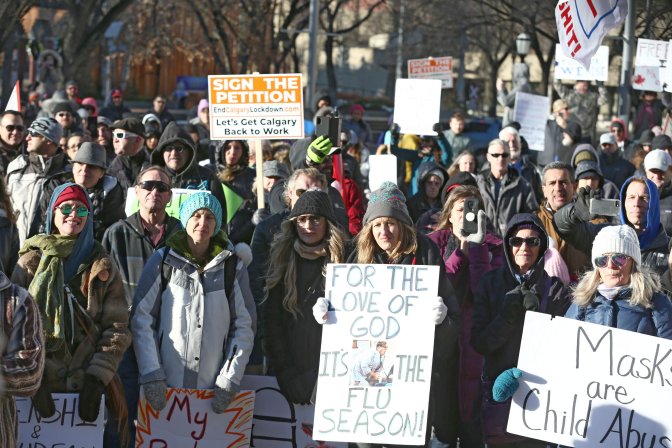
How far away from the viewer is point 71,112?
46.9 feet

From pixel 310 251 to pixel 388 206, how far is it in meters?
0.51

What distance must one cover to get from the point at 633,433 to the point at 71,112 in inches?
389

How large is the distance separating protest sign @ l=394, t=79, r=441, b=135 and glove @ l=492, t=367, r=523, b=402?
6719 millimetres

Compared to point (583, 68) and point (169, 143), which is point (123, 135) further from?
point (583, 68)

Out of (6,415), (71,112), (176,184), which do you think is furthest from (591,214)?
(71,112)

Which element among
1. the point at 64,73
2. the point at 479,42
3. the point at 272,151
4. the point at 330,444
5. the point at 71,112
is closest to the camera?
the point at 330,444

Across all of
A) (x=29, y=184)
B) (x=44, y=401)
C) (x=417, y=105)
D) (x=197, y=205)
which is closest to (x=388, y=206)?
(x=197, y=205)

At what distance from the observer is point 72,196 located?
20.4 feet

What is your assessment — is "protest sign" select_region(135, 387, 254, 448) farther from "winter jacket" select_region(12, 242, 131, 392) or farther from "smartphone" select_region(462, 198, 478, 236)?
"smartphone" select_region(462, 198, 478, 236)

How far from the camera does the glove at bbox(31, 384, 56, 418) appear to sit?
6008mm

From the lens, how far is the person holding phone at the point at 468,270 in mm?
6793

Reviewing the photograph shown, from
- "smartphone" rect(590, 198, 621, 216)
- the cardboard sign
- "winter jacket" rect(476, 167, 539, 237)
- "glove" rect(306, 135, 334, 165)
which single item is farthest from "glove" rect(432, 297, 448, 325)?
the cardboard sign

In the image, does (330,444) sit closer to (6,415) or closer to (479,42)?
(6,415)

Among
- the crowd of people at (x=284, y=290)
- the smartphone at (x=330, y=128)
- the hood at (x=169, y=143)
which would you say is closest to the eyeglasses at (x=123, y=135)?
the hood at (x=169, y=143)
